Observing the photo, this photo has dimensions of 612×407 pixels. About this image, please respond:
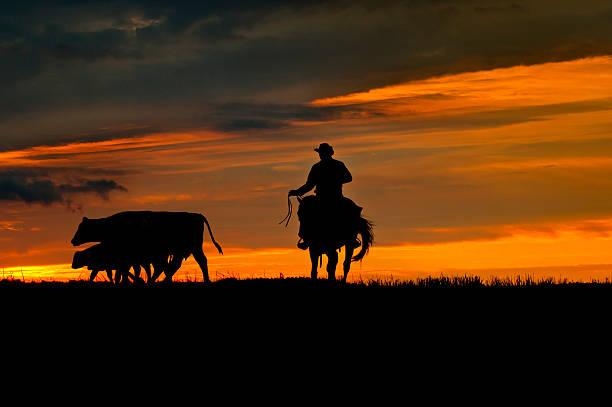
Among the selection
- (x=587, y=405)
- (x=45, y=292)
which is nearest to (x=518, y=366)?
(x=587, y=405)

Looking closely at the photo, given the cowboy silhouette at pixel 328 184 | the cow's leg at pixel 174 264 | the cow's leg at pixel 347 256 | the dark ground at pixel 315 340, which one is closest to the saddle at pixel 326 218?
the cowboy silhouette at pixel 328 184

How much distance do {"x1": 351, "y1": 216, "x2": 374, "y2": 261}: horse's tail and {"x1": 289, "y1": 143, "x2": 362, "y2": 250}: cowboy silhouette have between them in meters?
1.21

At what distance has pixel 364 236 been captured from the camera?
768 inches

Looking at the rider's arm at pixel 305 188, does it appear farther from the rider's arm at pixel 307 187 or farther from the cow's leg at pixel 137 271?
the cow's leg at pixel 137 271

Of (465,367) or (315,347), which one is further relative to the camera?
(315,347)

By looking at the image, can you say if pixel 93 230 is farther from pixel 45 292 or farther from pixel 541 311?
pixel 541 311

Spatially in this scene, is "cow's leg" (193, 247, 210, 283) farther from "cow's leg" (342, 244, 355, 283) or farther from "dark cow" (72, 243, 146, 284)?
"cow's leg" (342, 244, 355, 283)

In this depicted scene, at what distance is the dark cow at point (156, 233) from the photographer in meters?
22.0

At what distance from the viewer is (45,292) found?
1642 cm

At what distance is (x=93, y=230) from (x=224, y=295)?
9538 mm

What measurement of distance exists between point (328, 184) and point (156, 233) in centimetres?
654

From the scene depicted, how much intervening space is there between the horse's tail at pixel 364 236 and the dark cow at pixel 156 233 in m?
5.23

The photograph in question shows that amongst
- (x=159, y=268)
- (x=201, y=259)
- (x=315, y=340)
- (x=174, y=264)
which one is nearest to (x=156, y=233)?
(x=159, y=268)

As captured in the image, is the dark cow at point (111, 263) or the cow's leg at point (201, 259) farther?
the cow's leg at point (201, 259)
